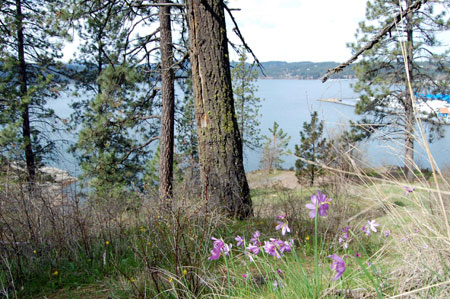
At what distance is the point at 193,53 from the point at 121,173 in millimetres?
7720

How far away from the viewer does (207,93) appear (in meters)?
4.11

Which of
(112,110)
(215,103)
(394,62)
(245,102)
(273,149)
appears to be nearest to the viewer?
(215,103)

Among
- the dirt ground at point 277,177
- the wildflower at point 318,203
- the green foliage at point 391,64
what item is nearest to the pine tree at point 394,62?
the green foliage at point 391,64

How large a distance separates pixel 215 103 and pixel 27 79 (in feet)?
31.3

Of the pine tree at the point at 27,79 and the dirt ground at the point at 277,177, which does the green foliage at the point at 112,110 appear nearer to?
the pine tree at the point at 27,79

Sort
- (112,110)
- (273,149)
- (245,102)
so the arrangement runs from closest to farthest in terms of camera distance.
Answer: (112,110) < (273,149) < (245,102)

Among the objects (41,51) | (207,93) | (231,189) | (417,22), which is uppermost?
(417,22)

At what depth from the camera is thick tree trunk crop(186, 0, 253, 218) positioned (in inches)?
160

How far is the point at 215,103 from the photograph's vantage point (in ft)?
13.5

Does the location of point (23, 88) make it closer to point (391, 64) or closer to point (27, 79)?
point (27, 79)

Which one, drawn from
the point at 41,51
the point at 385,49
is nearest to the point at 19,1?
the point at 41,51

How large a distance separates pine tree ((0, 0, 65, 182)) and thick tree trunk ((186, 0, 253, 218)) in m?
7.13

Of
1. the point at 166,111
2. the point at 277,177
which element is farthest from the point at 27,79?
the point at 277,177

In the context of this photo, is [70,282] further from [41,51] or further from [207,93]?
[41,51]
